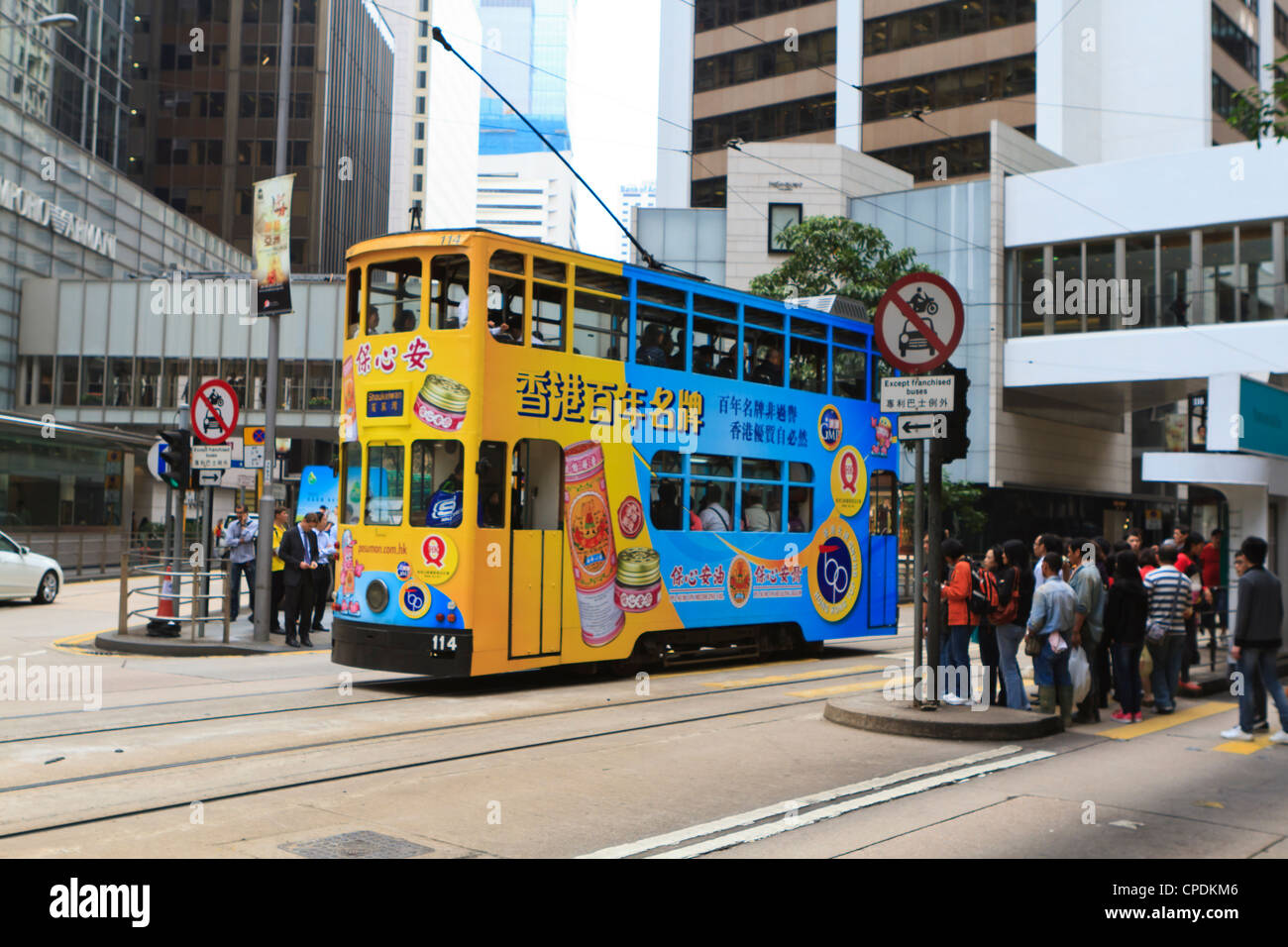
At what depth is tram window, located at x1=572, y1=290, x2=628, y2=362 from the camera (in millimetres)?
12352

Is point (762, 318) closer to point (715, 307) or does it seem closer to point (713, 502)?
point (715, 307)

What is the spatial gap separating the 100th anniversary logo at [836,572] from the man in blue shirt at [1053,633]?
5.23 meters

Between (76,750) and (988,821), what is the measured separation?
6.02 metres

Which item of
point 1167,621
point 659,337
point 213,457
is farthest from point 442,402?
point 1167,621

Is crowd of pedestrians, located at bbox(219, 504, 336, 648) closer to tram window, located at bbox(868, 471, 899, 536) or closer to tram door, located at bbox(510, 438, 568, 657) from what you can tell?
tram door, located at bbox(510, 438, 568, 657)

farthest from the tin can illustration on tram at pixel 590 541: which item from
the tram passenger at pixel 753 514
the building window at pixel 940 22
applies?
the building window at pixel 940 22

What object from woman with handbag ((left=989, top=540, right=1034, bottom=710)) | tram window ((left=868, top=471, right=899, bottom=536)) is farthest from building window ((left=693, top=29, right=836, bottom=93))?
woman with handbag ((left=989, top=540, right=1034, bottom=710))

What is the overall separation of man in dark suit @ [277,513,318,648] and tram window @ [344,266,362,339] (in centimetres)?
499

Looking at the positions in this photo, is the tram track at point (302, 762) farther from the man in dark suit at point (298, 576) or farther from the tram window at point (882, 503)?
the man in dark suit at point (298, 576)

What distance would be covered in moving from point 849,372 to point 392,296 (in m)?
6.52

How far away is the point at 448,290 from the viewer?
38.2ft

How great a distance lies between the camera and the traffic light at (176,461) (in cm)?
1619
